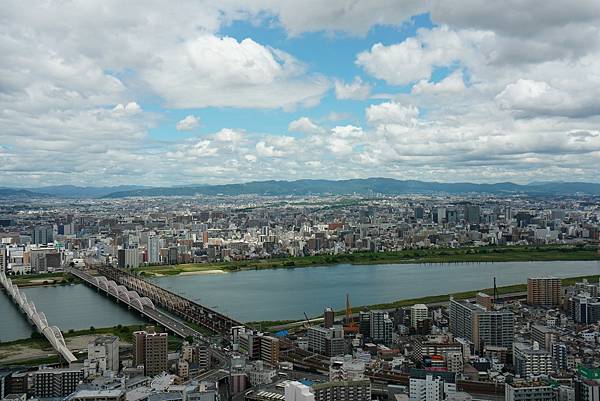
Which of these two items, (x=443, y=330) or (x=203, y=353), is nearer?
(x=203, y=353)

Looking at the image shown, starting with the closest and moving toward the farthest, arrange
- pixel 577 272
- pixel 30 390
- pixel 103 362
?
pixel 30 390 → pixel 103 362 → pixel 577 272

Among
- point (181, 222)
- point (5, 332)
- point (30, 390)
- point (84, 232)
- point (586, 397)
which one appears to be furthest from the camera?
point (181, 222)

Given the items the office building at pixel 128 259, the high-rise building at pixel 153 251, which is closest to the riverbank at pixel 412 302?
the office building at pixel 128 259

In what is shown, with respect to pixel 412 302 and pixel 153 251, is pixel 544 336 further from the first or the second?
pixel 153 251

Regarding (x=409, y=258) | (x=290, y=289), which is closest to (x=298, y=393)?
(x=290, y=289)

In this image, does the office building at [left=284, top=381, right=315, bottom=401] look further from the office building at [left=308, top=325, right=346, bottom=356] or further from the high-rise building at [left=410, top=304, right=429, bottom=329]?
the high-rise building at [left=410, top=304, right=429, bottom=329]

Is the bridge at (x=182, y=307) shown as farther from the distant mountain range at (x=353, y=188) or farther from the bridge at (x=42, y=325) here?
the distant mountain range at (x=353, y=188)

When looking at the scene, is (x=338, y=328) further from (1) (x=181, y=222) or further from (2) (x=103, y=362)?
(1) (x=181, y=222)

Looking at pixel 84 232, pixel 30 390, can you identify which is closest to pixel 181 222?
pixel 84 232
